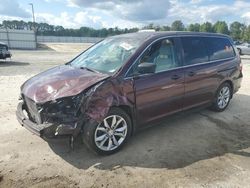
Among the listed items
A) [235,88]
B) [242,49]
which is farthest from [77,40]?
[235,88]

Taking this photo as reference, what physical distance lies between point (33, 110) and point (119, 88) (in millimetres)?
1353

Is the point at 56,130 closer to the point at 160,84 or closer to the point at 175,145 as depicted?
the point at 160,84

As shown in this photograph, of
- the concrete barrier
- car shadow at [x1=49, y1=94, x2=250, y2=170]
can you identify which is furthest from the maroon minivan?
the concrete barrier

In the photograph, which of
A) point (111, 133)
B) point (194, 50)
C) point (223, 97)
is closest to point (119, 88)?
point (111, 133)

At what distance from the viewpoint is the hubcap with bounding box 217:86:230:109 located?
20.8 ft

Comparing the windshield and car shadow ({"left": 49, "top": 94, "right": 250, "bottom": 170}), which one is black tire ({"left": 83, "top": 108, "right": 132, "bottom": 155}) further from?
the windshield

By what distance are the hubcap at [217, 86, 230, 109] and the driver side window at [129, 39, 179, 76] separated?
1.94 metres

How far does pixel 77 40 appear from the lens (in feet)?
261

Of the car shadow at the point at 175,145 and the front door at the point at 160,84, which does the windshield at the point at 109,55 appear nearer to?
the front door at the point at 160,84

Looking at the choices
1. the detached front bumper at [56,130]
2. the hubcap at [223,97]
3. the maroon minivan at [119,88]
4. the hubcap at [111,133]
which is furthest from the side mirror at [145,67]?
the hubcap at [223,97]

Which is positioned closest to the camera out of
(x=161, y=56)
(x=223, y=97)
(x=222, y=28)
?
(x=161, y=56)

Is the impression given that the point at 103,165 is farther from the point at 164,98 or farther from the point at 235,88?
the point at 235,88

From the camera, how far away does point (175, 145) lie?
4.67 m

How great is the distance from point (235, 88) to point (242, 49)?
24232 millimetres
